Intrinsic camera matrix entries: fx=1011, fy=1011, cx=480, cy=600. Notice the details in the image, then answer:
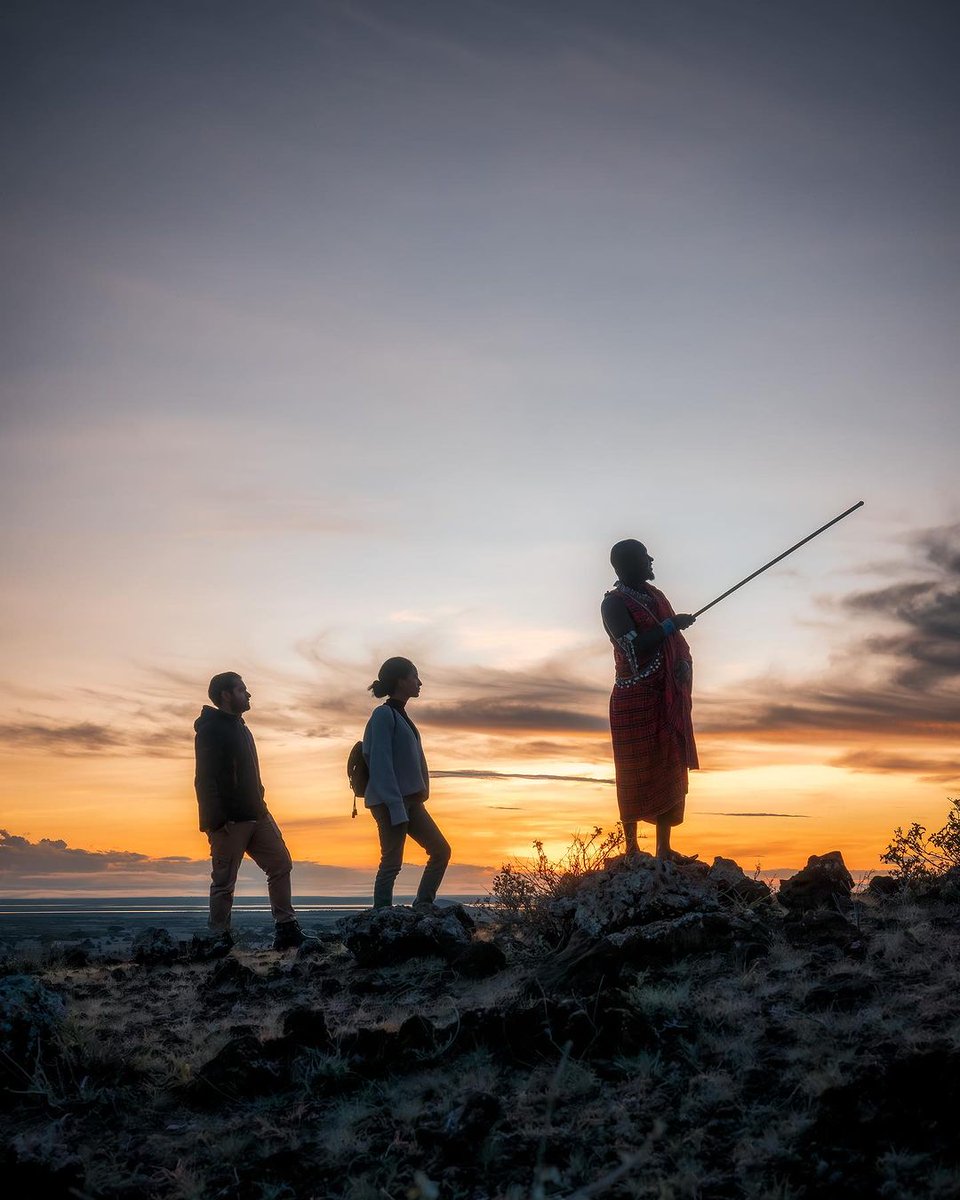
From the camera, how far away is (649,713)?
8547mm

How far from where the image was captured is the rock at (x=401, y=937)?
7.91m

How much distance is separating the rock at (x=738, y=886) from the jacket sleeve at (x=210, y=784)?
491cm

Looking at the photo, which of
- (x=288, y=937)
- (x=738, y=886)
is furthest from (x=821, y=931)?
(x=288, y=937)

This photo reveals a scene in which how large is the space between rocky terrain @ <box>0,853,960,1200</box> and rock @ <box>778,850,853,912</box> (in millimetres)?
49

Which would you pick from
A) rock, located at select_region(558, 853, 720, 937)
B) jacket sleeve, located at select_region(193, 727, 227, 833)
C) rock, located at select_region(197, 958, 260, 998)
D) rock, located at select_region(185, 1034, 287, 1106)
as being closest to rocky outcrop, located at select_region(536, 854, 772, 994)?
rock, located at select_region(558, 853, 720, 937)

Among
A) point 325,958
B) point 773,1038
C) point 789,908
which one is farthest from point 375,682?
point 773,1038

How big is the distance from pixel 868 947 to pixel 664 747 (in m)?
2.66

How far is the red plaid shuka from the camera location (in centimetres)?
844

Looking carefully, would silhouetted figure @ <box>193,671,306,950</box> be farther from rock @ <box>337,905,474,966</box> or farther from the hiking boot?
rock @ <box>337,905,474,966</box>

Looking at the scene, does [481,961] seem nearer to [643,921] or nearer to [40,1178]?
[643,921]

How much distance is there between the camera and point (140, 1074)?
17.5 feet

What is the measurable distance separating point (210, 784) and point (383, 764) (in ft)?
5.81

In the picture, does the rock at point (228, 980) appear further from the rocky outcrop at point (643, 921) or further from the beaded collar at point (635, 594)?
the beaded collar at point (635, 594)

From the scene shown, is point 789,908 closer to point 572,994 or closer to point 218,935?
point 572,994
